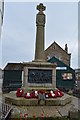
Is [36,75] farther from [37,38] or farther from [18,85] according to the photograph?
[18,85]

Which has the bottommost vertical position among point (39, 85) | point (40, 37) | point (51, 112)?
point (51, 112)

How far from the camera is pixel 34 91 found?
8523 mm

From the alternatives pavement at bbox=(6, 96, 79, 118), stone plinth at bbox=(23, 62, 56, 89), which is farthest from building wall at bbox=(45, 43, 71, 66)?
pavement at bbox=(6, 96, 79, 118)

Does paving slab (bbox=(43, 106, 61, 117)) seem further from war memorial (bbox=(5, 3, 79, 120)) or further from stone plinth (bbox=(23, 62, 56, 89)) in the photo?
stone plinth (bbox=(23, 62, 56, 89))

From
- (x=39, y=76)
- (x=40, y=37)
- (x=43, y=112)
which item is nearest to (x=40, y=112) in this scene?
(x=43, y=112)

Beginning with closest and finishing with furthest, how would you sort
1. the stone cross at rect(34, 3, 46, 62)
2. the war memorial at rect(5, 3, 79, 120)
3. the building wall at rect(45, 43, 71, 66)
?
1. the war memorial at rect(5, 3, 79, 120)
2. the stone cross at rect(34, 3, 46, 62)
3. the building wall at rect(45, 43, 71, 66)

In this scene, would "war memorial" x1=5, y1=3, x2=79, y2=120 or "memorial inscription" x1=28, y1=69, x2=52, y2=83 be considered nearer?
"war memorial" x1=5, y1=3, x2=79, y2=120

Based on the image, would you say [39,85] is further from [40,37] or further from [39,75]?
A: [40,37]

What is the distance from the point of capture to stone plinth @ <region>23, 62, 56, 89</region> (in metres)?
9.31

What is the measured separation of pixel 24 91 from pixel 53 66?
269 cm

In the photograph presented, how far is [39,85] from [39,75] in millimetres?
690

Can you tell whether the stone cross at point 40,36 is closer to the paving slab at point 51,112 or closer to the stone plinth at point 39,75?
the stone plinth at point 39,75

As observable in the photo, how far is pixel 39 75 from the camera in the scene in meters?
9.46

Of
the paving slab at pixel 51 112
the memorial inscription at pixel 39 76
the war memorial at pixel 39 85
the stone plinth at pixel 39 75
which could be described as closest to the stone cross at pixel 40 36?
the war memorial at pixel 39 85
